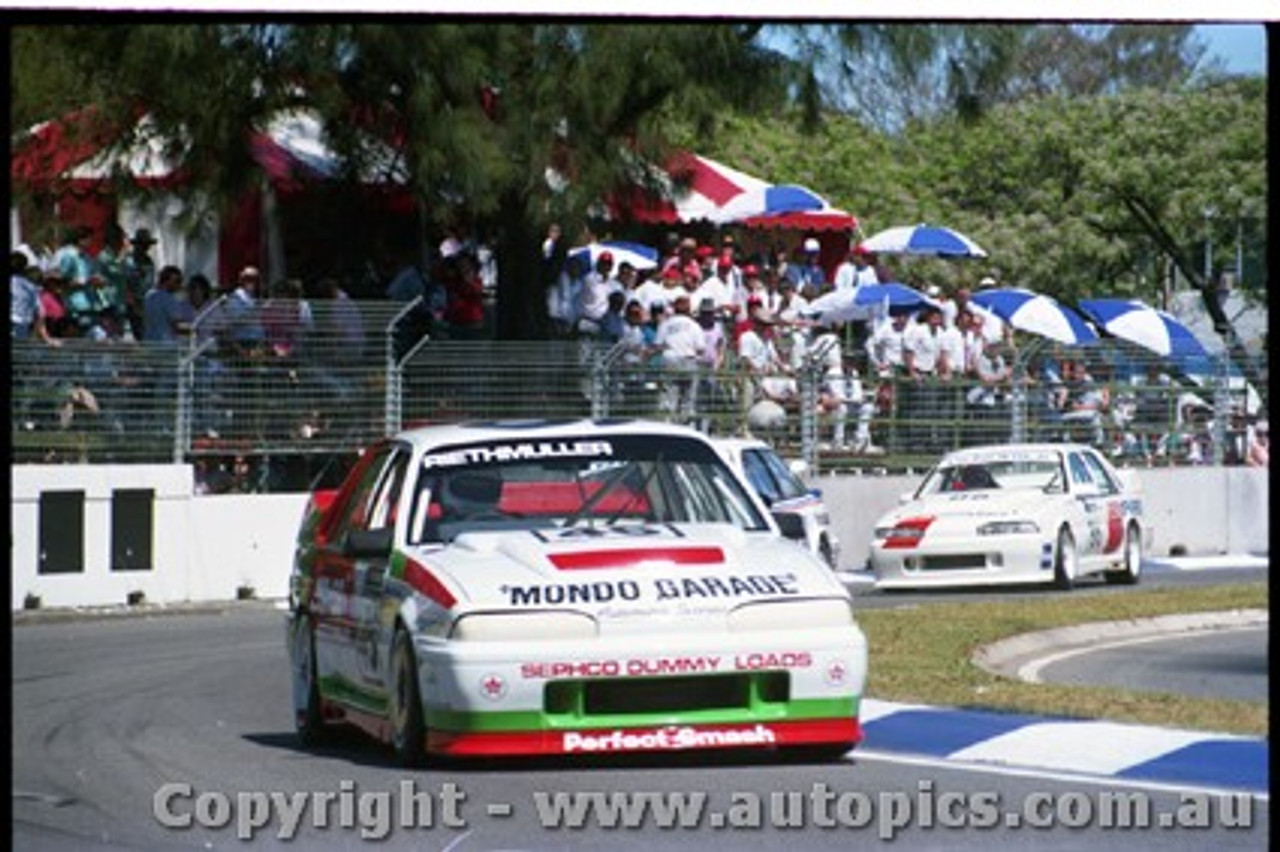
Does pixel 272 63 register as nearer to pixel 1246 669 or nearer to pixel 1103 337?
pixel 1103 337

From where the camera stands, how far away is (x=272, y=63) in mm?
10336

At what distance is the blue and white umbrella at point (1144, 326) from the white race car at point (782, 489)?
1513mm

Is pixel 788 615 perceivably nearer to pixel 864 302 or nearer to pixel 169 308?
pixel 864 302

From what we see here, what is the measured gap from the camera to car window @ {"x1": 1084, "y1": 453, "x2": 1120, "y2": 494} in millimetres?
15773

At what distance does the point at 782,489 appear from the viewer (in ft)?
47.1

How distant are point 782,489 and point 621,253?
2725 mm

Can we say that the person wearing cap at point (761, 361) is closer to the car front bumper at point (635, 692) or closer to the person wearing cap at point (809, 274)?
the person wearing cap at point (809, 274)

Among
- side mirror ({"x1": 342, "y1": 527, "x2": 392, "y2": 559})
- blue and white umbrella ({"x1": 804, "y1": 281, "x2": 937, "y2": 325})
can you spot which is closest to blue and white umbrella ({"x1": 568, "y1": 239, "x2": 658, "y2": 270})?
blue and white umbrella ({"x1": 804, "y1": 281, "x2": 937, "y2": 325})

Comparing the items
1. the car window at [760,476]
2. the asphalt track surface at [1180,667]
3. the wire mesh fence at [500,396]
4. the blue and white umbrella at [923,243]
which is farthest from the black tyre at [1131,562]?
the car window at [760,476]

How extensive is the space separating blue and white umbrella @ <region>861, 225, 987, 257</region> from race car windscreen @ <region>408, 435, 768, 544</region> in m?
2.61

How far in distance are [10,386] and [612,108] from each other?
275 cm

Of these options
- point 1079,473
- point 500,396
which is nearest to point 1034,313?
point 1079,473

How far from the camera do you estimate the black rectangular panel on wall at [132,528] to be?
1303cm

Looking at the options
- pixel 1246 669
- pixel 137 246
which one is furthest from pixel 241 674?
pixel 1246 669
